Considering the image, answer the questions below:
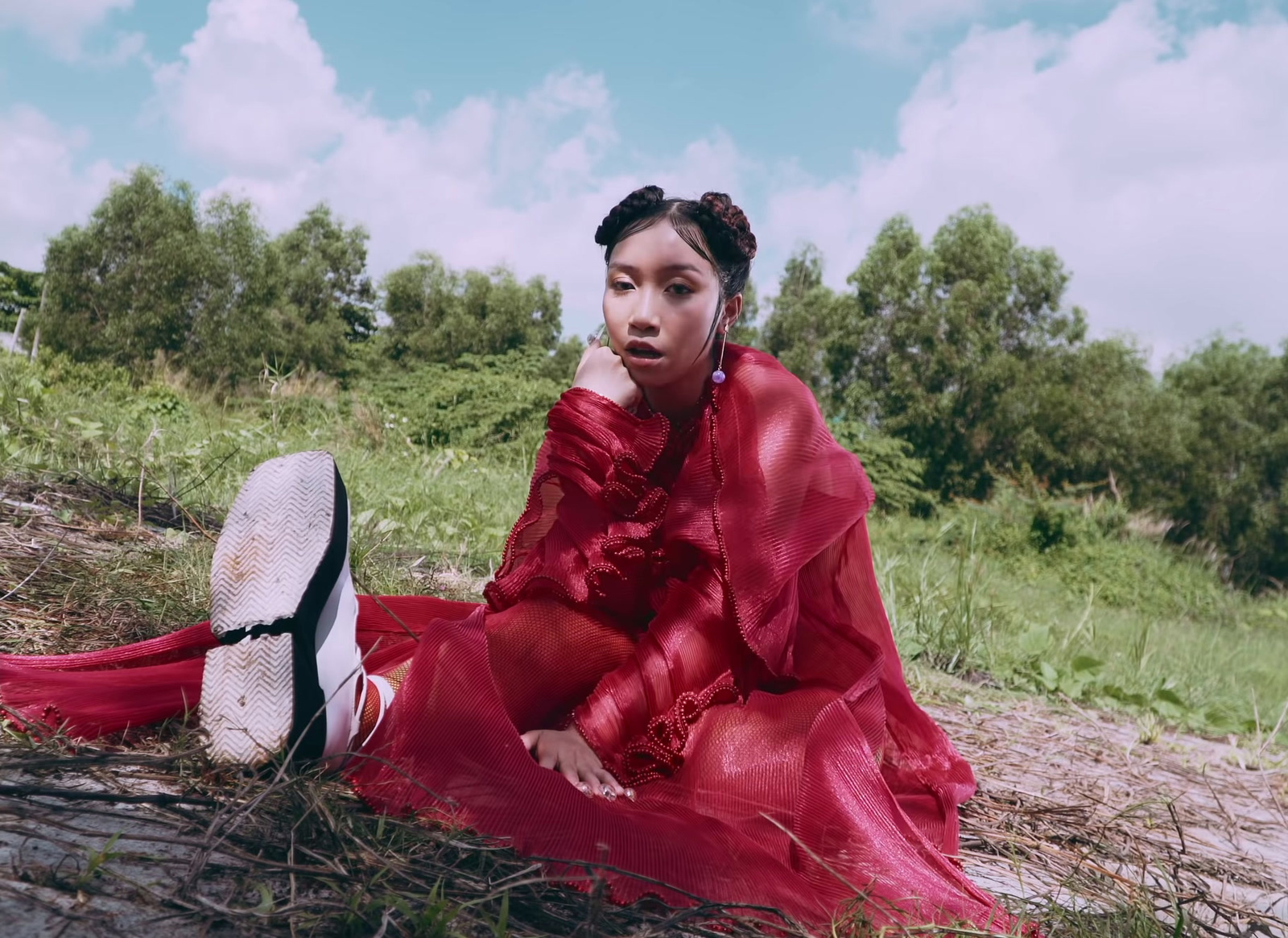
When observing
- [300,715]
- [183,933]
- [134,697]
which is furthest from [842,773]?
[134,697]

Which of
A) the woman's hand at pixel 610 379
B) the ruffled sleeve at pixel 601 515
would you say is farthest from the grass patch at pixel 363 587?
the woman's hand at pixel 610 379

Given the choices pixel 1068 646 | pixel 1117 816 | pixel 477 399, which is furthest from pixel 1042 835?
pixel 477 399

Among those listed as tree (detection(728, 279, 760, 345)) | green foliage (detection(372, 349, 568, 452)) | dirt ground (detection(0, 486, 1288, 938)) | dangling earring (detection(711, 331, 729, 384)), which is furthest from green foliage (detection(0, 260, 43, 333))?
dangling earring (detection(711, 331, 729, 384))

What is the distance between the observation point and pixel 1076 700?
3.72 m

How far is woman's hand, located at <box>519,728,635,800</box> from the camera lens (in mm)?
1438

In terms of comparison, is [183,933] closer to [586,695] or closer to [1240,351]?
[586,695]

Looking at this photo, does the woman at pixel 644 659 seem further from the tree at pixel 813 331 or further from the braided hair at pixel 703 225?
the tree at pixel 813 331

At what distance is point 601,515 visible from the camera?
1672 millimetres

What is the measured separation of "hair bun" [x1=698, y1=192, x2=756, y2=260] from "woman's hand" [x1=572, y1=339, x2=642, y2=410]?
0.27 m

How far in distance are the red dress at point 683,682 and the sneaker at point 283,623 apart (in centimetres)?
10

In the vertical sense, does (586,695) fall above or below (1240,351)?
below

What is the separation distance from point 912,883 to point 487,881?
1.90 feet

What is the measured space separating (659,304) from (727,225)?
187 mm

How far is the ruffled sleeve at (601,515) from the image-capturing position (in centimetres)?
162
